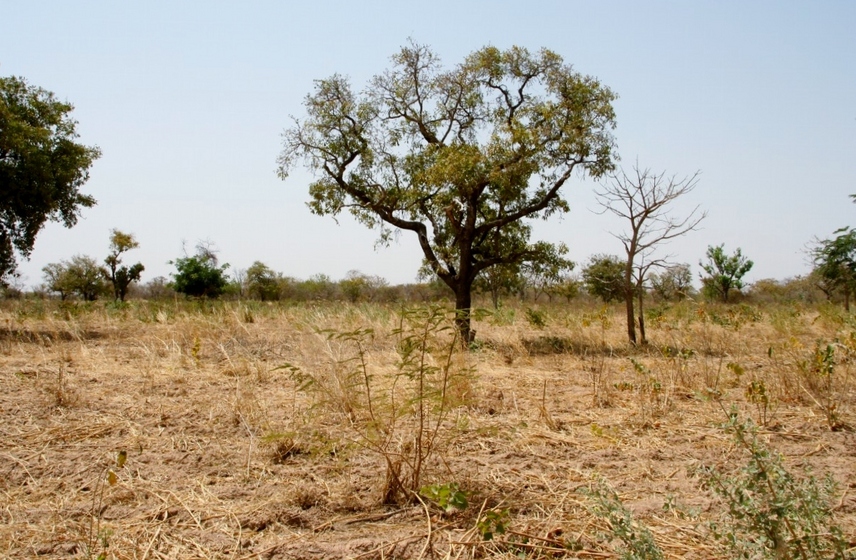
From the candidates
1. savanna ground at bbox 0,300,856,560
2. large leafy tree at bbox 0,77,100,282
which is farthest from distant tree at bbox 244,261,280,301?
savanna ground at bbox 0,300,856,560

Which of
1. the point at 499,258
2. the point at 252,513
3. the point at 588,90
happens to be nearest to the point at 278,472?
the point at 252,513

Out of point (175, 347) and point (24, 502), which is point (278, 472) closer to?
point (24, 502)

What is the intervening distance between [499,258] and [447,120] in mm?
2938

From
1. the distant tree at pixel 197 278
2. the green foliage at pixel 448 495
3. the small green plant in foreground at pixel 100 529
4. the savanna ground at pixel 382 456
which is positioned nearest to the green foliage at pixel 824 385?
the savanna ground at pixel 382 456

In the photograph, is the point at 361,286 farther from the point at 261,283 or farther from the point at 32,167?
the point at 32,167

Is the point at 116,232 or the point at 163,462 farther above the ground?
the point at 116,232

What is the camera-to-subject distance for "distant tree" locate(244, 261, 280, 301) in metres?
41.5

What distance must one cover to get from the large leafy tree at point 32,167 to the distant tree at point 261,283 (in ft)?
88.9

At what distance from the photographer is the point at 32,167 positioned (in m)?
12.0

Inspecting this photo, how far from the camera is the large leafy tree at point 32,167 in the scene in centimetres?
1191

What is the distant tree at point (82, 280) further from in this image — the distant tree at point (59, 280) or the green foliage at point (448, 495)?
the green foliage at point (448, 495)

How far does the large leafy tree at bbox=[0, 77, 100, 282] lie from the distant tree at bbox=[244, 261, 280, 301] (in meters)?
27.1

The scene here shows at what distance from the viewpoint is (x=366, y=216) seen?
11.9m

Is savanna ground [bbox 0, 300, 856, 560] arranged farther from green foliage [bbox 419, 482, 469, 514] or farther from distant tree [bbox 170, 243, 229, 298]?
distant tree [bbox 170, 243, 229, 298]
